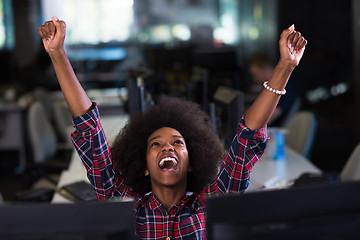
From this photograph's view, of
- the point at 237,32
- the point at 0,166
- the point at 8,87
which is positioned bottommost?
the point at 0,166

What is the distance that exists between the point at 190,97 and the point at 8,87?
4.93 metres

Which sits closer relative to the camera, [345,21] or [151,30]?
[345,21]

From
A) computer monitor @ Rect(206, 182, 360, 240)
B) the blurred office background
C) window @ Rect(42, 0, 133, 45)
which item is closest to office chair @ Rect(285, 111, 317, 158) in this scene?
the blurred office background

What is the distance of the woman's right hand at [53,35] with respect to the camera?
1.40 m

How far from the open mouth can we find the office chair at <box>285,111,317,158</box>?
2.09m

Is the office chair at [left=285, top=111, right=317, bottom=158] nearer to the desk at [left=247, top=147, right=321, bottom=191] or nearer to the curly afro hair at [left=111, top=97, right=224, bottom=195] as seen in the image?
the desk at [left=247, top=147, right=321, bottom=191]

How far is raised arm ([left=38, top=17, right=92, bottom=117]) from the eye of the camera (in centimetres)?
141

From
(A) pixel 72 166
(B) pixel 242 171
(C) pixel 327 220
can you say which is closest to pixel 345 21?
(A) pixel 72 166

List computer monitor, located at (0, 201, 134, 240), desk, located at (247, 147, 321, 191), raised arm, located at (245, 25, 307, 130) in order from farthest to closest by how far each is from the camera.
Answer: desk, located at (247, 147, 321, 191), raised arm, located at (245, 25, 307, 130), computer monitor, located at (0, 201, 134, 240)

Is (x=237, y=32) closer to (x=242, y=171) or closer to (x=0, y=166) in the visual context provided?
(x=0, y=166)

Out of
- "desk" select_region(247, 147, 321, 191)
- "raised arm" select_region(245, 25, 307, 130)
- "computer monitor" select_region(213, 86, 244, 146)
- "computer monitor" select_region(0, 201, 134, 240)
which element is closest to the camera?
"computer monitor" select_region(0, 201, 134, 240)

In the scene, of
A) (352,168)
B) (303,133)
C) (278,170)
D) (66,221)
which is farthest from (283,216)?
(303,133)

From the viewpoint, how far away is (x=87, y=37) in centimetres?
873

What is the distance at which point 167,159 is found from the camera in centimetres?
152
